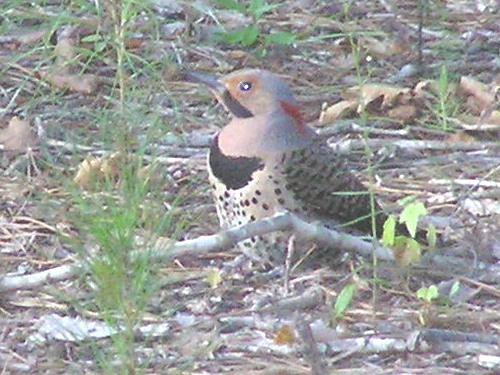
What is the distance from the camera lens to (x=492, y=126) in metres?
5.89

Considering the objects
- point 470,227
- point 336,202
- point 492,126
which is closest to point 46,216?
point 336,202

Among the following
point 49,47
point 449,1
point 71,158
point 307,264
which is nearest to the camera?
point 307,264

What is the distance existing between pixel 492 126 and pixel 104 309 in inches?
93.9

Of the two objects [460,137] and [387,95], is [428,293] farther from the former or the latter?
[387,95]

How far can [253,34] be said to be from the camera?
6.64 m

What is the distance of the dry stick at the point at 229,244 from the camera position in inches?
167

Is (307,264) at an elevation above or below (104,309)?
below

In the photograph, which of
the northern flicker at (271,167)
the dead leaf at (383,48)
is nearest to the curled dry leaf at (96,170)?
the northern flicker at (271,167)

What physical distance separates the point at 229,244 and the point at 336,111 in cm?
188

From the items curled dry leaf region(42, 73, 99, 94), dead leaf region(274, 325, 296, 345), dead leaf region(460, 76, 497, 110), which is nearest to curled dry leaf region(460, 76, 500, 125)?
dead leaf region(460, 76, 497, 110)

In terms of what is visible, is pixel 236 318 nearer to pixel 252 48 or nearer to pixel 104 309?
pixel 104 309

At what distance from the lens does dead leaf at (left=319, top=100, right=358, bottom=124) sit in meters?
6.04

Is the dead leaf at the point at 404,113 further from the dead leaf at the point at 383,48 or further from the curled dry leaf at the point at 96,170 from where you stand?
the curled dry leaf at the point at 96,170

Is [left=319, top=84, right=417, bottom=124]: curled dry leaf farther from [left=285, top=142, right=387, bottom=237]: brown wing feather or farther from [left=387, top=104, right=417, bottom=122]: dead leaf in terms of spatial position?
[left=285, top=142, right=387, bottom=237]: brown wing feather
